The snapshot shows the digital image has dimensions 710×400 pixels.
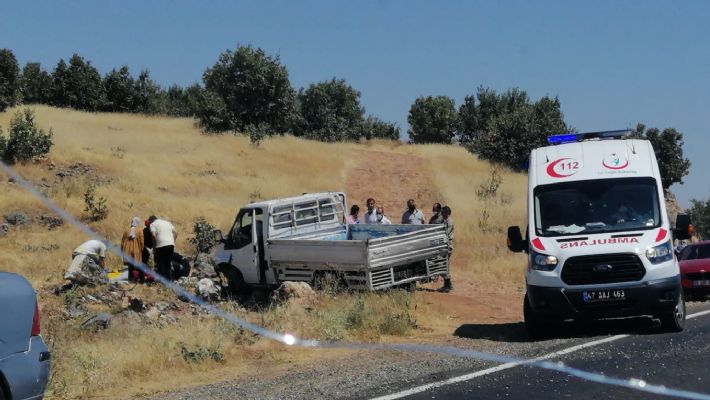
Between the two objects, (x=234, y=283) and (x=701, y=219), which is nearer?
(x=234, y=283)

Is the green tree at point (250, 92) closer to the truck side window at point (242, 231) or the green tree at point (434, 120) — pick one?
the green tree at point (434, 120)

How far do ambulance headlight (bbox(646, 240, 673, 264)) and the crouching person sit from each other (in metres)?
11.2

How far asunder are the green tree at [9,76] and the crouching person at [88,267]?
120 ft

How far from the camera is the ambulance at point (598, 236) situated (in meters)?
11.1

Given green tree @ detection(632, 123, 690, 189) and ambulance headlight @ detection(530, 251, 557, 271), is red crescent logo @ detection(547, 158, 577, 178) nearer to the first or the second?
ambulance headlight @ detection(530, 251, 557, 271)

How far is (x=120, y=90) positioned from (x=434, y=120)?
27.8m

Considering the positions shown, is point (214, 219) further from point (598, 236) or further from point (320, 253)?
point (598, 236)

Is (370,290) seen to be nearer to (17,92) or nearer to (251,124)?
(251,124)

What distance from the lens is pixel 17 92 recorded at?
5328cm

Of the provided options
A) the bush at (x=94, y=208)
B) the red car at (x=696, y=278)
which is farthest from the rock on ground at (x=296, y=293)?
the bush at (x=94, y=208)

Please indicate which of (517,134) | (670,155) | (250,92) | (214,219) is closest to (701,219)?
(670,155)

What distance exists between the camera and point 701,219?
69.6 meters

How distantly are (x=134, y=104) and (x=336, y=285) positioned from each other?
53306mm

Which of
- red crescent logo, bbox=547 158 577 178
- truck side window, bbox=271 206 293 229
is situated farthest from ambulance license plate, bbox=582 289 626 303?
truck side window, bbox=271 206 293 229
